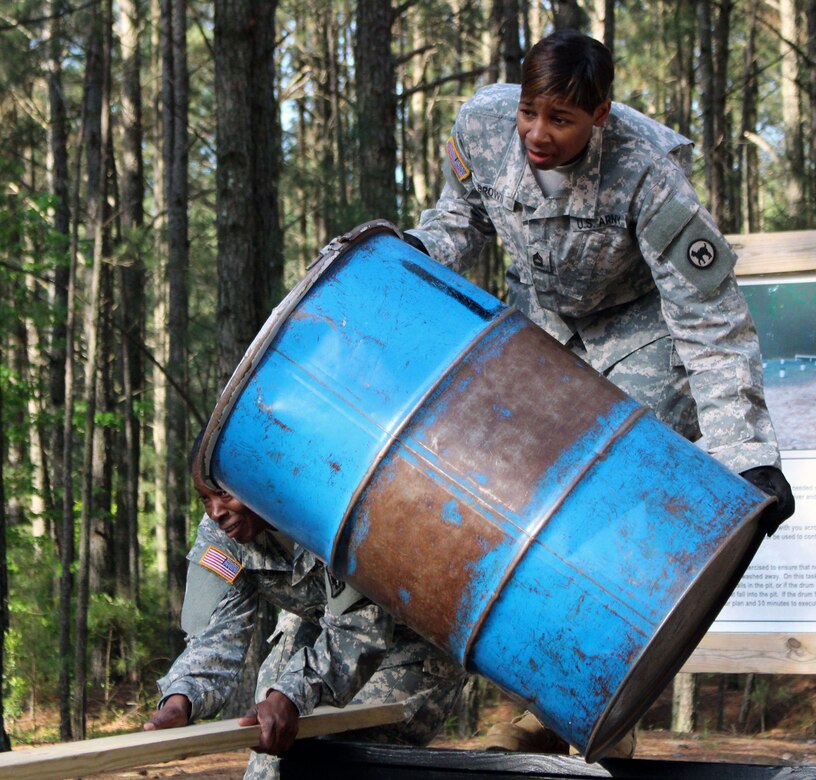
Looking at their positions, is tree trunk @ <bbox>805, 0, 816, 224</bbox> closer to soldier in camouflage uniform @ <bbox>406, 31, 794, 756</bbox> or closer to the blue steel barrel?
soldier in camouflage uniform @ <bbox>406, 31, 794, 756</bbox>

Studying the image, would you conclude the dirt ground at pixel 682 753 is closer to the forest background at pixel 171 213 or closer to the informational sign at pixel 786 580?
the informational sign at pixel 786 580

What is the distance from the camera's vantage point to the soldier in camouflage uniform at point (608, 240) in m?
2.68

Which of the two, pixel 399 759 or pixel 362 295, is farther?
pixel 399 759

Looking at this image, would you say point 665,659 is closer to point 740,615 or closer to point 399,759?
point 399,759

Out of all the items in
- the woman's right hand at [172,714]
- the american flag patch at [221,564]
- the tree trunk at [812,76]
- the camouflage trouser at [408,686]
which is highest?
the tree trunk at [812,76]

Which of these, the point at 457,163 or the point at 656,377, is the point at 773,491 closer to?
the point at 656,377

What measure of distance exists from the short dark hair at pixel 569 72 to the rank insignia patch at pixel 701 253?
0.40 meters

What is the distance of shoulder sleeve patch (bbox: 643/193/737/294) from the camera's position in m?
2.74

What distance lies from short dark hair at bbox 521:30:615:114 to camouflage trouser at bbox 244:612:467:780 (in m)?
1.69

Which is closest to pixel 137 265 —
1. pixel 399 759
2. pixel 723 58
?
pixel 723 58

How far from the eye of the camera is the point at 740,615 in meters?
4.44

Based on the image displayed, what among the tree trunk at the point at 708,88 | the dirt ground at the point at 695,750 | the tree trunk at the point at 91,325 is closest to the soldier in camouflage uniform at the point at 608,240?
the dirt ground at the point at 695,750

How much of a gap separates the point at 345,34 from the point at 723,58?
1239 centimetres

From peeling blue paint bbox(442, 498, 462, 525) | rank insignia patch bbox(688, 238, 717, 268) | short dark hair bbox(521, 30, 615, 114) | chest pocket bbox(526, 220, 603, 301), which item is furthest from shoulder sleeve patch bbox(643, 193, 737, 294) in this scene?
peeling blue paint bbox(442, 498, 462, 525)
